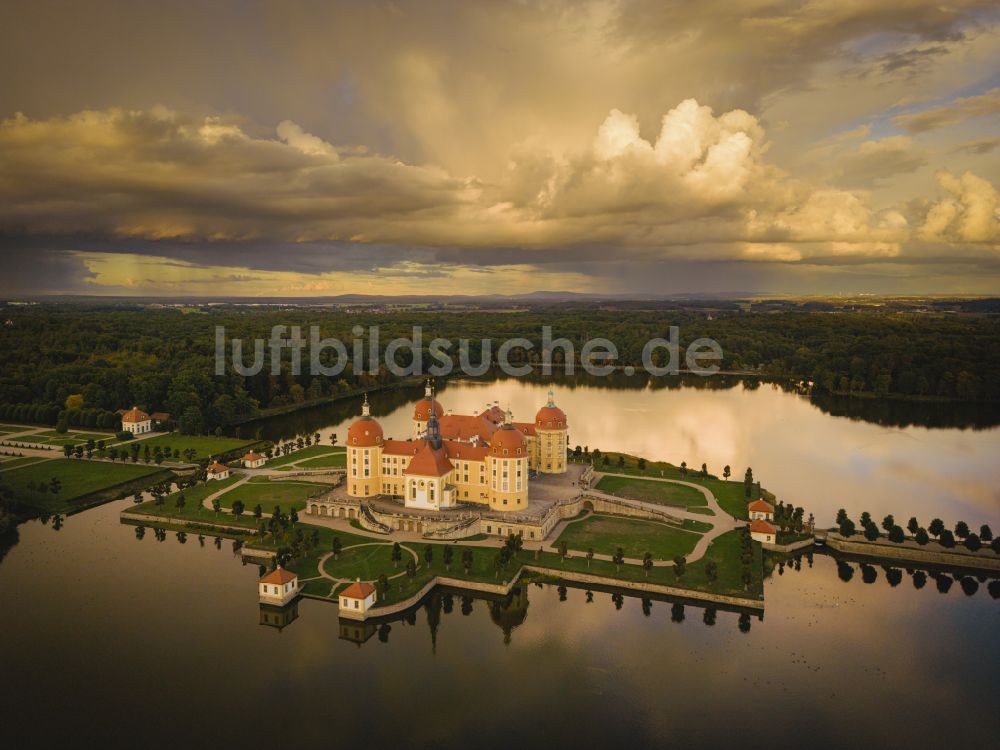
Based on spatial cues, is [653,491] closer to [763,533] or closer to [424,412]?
[763,533]

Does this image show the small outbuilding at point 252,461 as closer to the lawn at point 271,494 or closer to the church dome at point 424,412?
the lawn at point 271,494

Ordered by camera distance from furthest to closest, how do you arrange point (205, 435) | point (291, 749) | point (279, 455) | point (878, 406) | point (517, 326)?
point (517, 326), point (878, 406), point (205, 435), point (279, 455), point (291, 749)

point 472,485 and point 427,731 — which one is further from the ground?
point 472,485

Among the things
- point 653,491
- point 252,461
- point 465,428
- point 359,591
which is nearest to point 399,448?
point 465,428

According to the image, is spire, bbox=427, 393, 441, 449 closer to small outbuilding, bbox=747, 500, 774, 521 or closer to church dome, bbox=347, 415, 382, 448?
church dome, bbox=347, 415, 382, 448

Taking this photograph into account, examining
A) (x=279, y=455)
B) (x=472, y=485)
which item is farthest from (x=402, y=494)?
(x=279, y=455)

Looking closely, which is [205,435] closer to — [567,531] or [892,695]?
[567,531]

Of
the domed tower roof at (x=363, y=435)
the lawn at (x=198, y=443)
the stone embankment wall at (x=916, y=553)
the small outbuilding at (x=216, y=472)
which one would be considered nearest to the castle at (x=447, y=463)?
the domed tower roof at (x=363, y=435)
